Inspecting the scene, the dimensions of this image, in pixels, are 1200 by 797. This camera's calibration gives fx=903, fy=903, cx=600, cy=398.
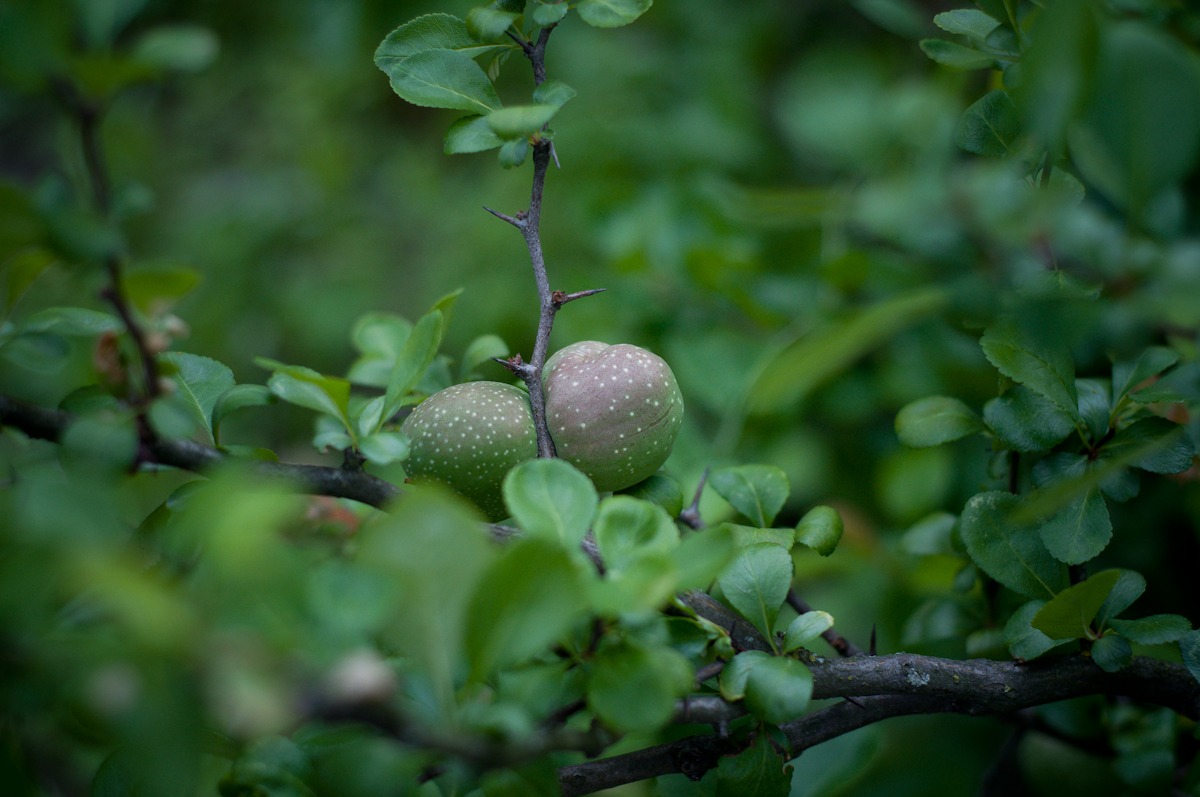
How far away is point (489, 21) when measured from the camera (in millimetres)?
541

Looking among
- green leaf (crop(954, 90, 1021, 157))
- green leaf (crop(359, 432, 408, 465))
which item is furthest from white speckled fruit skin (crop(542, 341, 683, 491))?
green leaf (crop(954, 90, 1021, 157))

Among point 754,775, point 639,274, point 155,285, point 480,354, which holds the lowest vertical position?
point 639,274

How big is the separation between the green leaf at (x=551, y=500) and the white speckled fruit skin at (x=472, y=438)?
114 mm

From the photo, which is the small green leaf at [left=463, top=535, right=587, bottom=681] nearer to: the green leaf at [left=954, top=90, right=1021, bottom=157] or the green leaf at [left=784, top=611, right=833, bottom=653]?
the green leaf at [left=784, top=611, right=833, bottom=653]

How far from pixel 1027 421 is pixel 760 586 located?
0.20 metres

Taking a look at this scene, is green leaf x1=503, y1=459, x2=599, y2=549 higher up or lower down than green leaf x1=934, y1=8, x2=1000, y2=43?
lower down

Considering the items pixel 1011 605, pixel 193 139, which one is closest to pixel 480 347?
pixel 1011 605

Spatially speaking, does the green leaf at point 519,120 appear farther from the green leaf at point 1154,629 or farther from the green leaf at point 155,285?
the green leaf at point 1154,629

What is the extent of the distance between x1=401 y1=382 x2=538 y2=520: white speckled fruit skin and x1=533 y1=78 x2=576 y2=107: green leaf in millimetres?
180

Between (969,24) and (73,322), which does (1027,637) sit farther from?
(73,322)

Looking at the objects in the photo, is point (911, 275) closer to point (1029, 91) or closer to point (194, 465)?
point (1029, 91)

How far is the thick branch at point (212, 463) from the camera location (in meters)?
0.45

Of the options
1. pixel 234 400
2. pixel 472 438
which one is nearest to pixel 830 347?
pixel 472 438

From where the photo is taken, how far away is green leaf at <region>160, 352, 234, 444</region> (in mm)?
556
